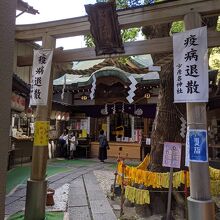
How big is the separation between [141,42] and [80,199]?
5015mm

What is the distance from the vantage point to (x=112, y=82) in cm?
1838

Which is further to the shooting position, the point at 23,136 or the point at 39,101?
the point at 23,136

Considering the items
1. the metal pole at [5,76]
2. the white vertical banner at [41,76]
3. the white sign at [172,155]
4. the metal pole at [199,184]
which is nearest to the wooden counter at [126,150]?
the white sign at [172,155]

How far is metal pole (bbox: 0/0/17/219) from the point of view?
6.19 feet

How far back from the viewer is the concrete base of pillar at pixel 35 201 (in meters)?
6.75

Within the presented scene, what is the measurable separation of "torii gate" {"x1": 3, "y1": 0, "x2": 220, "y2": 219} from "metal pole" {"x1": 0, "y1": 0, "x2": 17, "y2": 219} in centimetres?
406

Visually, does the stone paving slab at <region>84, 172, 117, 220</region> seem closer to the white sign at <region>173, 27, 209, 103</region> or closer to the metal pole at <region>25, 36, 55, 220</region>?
the metal pole at <region>25, 36, 55, 220</region>

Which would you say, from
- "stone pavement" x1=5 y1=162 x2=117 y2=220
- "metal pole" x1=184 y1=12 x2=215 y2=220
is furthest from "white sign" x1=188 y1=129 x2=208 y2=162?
"stone pavement" x1=5 y1=162 x2=117 y2=220

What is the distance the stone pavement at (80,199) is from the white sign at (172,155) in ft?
6.29

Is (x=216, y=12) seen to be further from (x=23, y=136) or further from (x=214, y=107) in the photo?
(x=23, y=136)

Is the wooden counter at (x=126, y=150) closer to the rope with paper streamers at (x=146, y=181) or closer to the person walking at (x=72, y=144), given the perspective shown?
the person walking at (x=72, y=144)

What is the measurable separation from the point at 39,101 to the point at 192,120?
3538 millimetres

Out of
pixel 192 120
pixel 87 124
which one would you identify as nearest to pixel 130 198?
pixel 192 120

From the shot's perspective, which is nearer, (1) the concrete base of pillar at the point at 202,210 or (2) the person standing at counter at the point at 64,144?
(1) the concrete base of pillar at the point at 202,210
